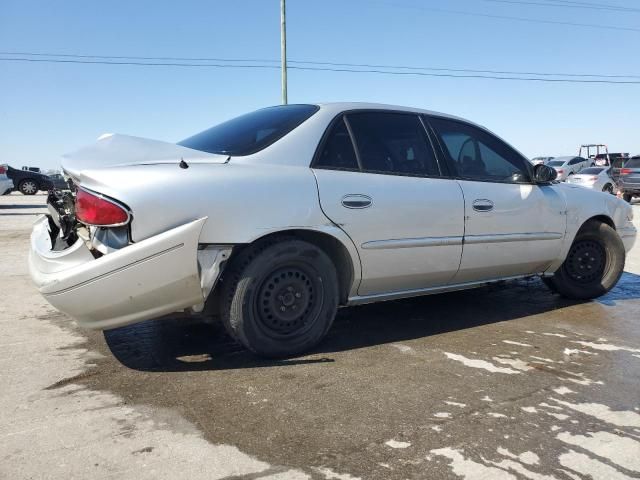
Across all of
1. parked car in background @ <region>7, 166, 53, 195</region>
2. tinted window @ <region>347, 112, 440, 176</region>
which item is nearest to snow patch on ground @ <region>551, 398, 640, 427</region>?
tinted window @ <region>347, 112, 440, 176</region>

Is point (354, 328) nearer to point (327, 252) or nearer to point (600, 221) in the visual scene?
point (327, 252)

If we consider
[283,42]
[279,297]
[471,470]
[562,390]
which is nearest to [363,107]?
[279,297]

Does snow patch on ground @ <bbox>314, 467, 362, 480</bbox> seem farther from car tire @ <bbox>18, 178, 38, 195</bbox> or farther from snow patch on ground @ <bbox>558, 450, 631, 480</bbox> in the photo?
car tire @ <bbox>18, 178, 38, 195</bbox>

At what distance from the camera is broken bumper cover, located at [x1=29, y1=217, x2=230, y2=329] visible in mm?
2611

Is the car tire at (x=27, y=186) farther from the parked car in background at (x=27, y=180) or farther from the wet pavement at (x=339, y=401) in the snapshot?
the wet pavement at (x=339, y=401)

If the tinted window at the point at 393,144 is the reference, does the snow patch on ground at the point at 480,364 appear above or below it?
below

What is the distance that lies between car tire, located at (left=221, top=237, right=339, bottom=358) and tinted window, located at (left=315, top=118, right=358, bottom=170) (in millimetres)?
544

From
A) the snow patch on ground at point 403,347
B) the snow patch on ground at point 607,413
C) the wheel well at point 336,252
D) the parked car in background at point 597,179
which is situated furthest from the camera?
the parked car in background at point 597,179

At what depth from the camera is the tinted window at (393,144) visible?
348 centimetres

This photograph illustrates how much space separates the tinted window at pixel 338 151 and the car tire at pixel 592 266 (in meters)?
2.55

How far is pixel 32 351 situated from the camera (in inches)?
133

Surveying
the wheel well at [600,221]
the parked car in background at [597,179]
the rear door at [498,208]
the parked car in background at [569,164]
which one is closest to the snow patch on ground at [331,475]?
the rear door at [498,208]

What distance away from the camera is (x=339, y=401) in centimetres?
264

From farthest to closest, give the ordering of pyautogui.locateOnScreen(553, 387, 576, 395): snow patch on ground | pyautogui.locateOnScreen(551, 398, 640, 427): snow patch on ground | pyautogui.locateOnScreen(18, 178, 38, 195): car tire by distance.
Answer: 1. pyautogui.locateOnScreen(18, 178, 38, 195): car tire
2. pyautogui.locateOnScreen(553, 387, 576, 395): snow patch on ground
3. pyautogui.locateOnScreen(551, 398, 640, 427): snow patch on ground
